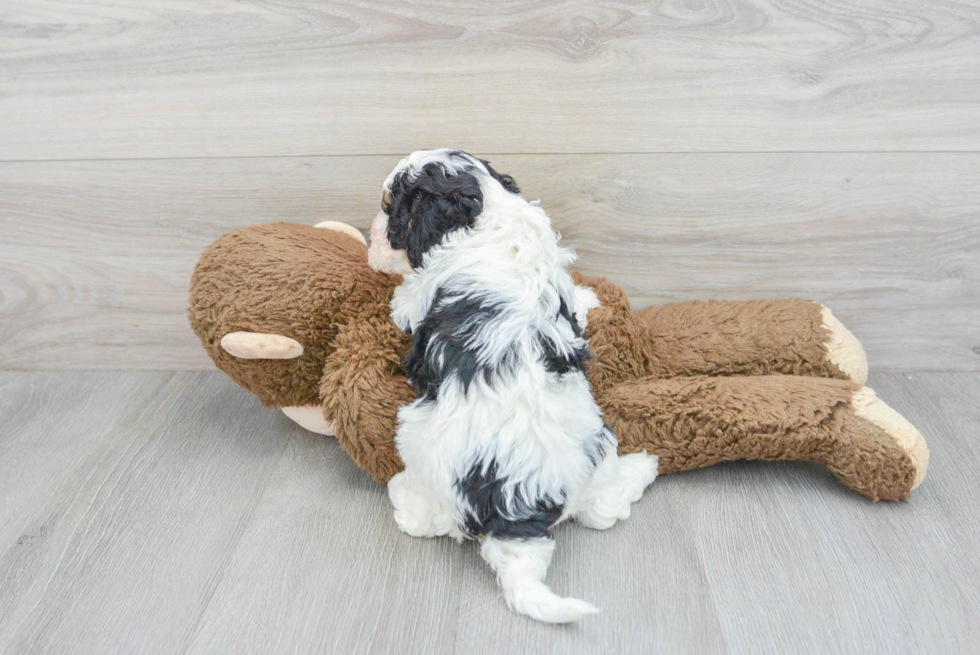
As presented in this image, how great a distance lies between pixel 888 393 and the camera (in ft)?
3.73

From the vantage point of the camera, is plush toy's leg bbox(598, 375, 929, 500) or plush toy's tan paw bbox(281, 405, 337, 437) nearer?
plush toy's leg bbox(598, 375, 929, 500)

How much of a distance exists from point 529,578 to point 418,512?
18 cm

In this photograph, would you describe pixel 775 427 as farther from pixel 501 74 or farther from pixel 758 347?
pixel 501 74

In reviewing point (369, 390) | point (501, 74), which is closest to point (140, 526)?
point (369, 390)

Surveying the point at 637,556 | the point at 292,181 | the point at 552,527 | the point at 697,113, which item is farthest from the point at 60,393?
the point at 697,113

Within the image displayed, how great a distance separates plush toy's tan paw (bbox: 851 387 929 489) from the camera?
0.87m

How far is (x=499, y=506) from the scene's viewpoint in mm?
757

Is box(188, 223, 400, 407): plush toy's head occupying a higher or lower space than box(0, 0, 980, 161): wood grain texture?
lower

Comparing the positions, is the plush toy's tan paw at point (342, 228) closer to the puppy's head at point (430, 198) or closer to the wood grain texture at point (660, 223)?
the wood grain texture at point (660, 223)

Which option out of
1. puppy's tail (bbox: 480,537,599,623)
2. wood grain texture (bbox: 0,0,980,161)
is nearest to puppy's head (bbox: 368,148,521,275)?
wood grain texture (bbox: 0,0,980,161)

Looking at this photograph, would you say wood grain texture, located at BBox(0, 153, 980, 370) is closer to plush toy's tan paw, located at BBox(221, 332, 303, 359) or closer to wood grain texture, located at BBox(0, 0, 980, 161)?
wood grain texture, located at BBox(0, 0, 980, 161)

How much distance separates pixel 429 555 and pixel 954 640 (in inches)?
22.6

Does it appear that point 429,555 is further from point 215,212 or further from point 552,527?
point 215,212

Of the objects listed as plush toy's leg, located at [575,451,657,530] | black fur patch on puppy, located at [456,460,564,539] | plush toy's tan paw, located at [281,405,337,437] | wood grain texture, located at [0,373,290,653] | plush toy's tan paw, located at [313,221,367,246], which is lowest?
wood grain texture, located at [0,373,290,653]
